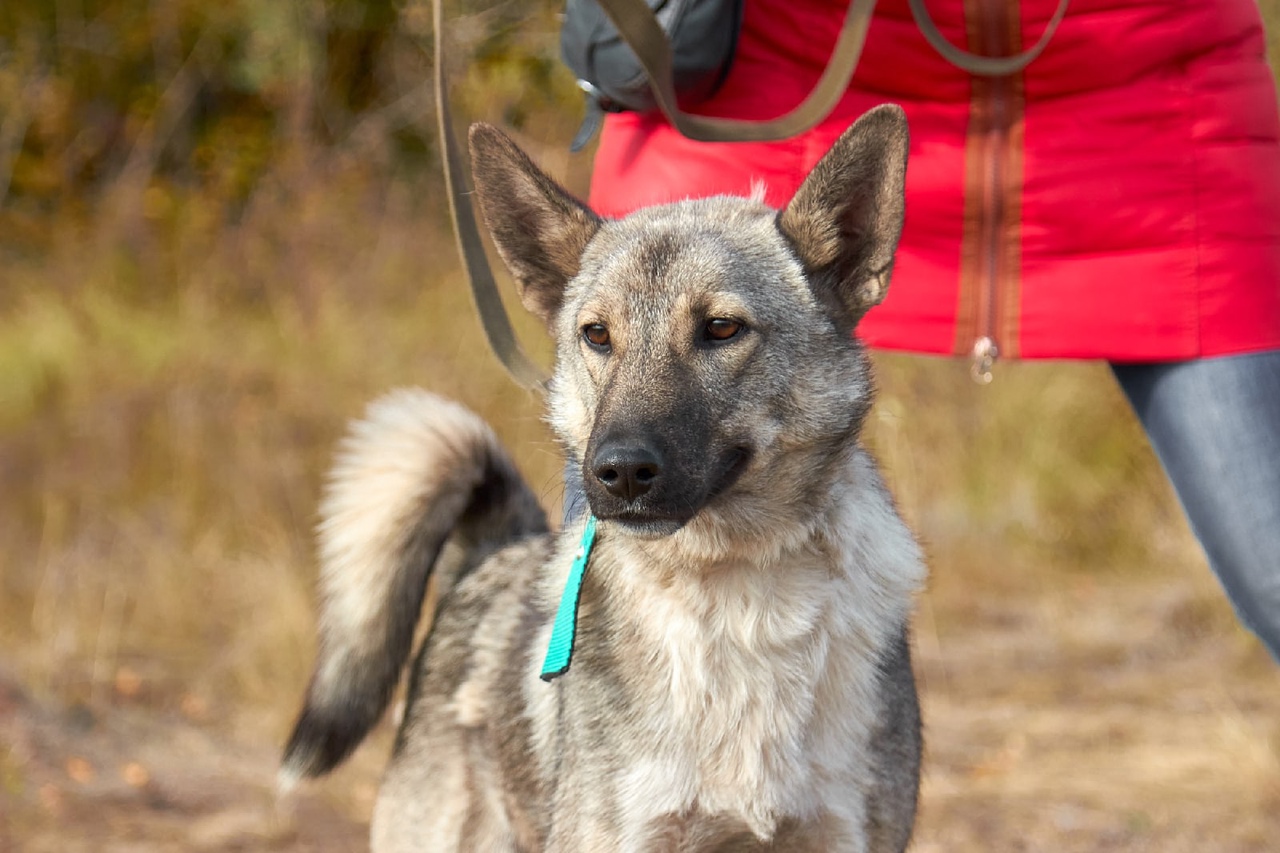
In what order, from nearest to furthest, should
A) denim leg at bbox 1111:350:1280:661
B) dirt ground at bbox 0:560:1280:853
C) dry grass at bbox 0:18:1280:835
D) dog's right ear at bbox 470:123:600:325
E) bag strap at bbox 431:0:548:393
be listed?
denim leg at bbox 1111:350:1280:661, dog's right ear at bbox 470:123:600:325, bag strap at bbox 431:0:548:393, dirt ground at bbox 0:560:1280:853, dry grass at bbox 0:18:1280:835

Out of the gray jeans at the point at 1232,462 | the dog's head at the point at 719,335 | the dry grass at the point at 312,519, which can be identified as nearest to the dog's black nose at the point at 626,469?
the dog's head at the point at 719,335

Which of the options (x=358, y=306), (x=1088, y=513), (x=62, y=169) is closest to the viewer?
(x=1088, y=513)

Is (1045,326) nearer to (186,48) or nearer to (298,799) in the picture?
(298,799)

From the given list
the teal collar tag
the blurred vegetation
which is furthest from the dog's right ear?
the blurred vegetation

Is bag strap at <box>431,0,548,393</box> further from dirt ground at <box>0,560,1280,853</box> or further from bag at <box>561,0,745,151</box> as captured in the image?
dirt ground at <box>0,560,1280,853</box>

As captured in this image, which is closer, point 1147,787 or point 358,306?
point 1147,787

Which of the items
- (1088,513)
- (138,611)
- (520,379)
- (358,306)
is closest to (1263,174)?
(520,379)

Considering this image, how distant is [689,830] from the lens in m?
2.18

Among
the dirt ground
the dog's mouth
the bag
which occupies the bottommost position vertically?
the dirt ground

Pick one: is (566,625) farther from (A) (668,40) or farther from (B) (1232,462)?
(B) (1232,462)

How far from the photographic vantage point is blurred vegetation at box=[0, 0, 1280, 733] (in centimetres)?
546

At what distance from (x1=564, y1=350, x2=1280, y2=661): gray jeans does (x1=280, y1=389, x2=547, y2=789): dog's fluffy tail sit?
55 cm

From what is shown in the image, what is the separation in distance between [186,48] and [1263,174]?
7893 millimetres

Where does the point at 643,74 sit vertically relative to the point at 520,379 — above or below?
above
